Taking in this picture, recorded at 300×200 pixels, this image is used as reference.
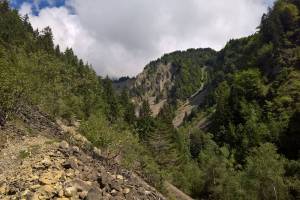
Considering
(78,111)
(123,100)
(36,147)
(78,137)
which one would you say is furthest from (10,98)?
(123,100)

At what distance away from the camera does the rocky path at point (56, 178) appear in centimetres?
2689

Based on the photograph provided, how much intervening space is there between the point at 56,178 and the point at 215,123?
499 ft

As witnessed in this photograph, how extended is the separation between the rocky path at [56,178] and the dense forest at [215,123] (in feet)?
45.3

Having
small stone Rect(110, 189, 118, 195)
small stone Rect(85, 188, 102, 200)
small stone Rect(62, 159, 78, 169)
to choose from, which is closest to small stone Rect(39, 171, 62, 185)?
small stone Rect(62, 159, 78, 169)

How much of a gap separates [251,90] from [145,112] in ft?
151

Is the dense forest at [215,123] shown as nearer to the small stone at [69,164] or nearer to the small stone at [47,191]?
the small stone at [69,164]

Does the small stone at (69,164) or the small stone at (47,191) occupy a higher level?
the small stone at (69,164)

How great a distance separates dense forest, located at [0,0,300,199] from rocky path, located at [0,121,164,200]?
13.8 m

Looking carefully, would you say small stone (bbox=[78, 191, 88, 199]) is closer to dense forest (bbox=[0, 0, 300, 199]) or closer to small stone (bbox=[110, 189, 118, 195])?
small stone (bbox=[110, 189, 118, 195])

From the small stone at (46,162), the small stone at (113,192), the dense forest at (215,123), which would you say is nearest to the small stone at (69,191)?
the small stone at (113,192)

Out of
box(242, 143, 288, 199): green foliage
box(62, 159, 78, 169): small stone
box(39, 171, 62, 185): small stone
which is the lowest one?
box(242, 143, 288, 199): green foliage

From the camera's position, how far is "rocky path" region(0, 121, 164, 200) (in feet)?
88.2

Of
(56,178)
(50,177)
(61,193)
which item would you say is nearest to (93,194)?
(61,193)

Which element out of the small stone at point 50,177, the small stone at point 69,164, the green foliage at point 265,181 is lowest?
the green foliage at point 265,181
